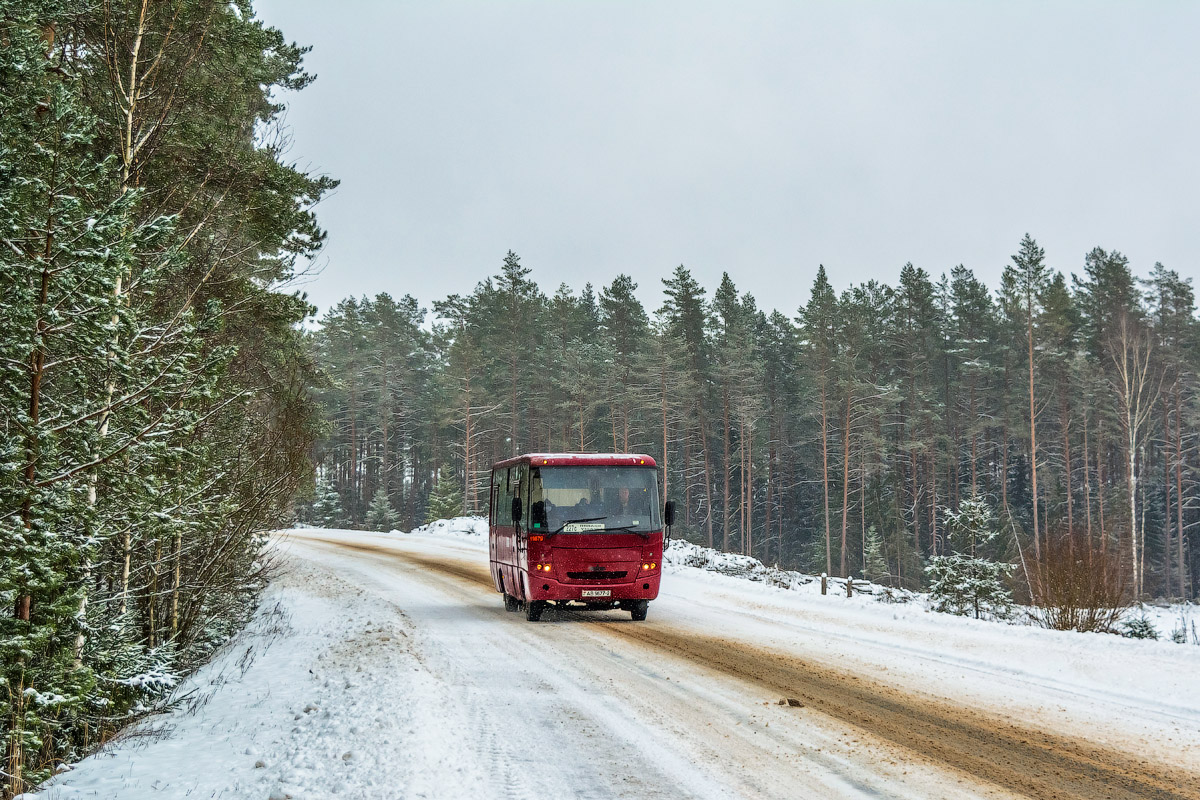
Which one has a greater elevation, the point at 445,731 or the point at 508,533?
the point at 508,533

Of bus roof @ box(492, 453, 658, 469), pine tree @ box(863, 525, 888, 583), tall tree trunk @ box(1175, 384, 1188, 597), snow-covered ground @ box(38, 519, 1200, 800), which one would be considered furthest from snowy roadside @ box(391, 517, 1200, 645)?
pine tree @ box(863, 525, 888, 583)

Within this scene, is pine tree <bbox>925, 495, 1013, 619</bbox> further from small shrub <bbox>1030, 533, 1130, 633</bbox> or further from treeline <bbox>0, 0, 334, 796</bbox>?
treeline <bbox>0, 0, 334, 796</bbox>

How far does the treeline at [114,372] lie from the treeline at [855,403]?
3868cm

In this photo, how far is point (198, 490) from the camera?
30.0 ft

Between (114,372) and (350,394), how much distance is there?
62478 millimetres

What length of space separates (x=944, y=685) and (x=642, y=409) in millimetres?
46892

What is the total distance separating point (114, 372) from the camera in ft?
25.8

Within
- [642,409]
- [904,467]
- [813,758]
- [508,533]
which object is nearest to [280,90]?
[508,533]

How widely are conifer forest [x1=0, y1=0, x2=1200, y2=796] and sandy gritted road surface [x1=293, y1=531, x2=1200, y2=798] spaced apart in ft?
12.9

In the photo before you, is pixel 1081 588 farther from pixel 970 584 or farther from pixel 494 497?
pixel 494 497

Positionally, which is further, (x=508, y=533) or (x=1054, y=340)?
(x=1054, y=340)

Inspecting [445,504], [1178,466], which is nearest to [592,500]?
[445,504]

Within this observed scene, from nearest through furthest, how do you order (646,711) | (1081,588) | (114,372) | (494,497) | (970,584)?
(646,711) < (114,372) < (1081,588) < (494,497) < (970,584)

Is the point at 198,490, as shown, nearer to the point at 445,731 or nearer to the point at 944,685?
the point at 445,731
